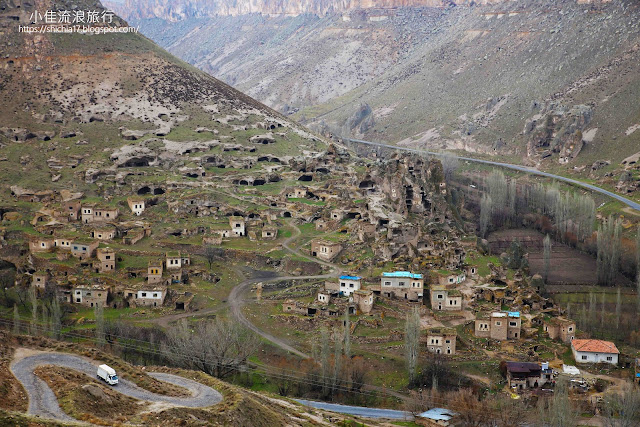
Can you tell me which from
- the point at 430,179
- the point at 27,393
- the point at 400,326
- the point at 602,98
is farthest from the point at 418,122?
the point at 27,393

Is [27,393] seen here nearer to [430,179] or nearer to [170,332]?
[170,332]

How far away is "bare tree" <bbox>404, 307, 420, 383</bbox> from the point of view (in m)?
59.2

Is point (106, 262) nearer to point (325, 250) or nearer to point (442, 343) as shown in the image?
point (325, 250)

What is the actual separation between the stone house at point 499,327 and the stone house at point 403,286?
6.99 meters

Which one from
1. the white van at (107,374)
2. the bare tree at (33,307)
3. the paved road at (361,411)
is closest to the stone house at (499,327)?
the paved road at (361,411)

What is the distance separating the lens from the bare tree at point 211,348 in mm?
58438

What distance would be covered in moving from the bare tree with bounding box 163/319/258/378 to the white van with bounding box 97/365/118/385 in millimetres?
18628

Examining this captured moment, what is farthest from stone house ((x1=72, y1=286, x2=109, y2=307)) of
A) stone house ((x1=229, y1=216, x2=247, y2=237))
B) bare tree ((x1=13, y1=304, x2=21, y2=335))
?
stone house ((x1=229, y1=216, x2=247, y2=237))

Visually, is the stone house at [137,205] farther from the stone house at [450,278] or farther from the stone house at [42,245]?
the stone house at [450,278]

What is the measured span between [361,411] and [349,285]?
18355 millimetres

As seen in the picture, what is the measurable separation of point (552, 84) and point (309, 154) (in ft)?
243

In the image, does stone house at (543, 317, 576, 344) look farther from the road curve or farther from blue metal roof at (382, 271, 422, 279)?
the road curve

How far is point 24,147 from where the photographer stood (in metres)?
109

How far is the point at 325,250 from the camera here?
79875 millimetres
